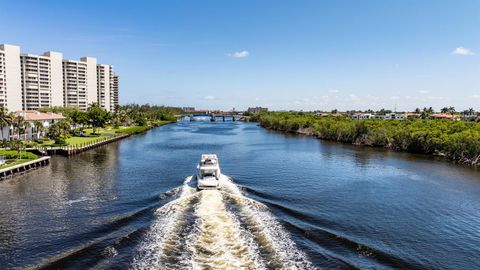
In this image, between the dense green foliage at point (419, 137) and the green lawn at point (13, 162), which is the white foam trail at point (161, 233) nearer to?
the green lawn at point (13, 162)

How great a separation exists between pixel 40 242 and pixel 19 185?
22432mm

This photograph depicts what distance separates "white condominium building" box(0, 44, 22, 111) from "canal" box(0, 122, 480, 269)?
389ft

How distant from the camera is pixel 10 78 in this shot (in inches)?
6078

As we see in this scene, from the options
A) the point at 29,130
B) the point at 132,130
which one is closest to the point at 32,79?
the point at 132,130

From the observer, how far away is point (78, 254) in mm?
23828

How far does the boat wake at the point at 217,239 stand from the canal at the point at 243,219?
0.08 m

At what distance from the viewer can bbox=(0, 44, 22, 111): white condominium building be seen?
150000 mm

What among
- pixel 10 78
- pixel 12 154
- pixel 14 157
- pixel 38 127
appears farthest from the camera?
pixel 10 78

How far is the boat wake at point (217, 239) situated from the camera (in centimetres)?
2209

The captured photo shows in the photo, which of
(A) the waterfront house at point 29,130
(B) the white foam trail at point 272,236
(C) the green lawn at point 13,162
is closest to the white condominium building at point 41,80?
(A) the waterfront house at point 29,130

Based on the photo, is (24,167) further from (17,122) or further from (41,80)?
(41,80)

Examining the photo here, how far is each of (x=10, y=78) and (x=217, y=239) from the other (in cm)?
16475

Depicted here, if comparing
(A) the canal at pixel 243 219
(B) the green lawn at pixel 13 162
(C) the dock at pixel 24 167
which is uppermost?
(B) the green lawn at pixel 13 162

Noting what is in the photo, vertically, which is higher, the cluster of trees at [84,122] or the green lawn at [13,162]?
the cluster of trees at [84,122]
